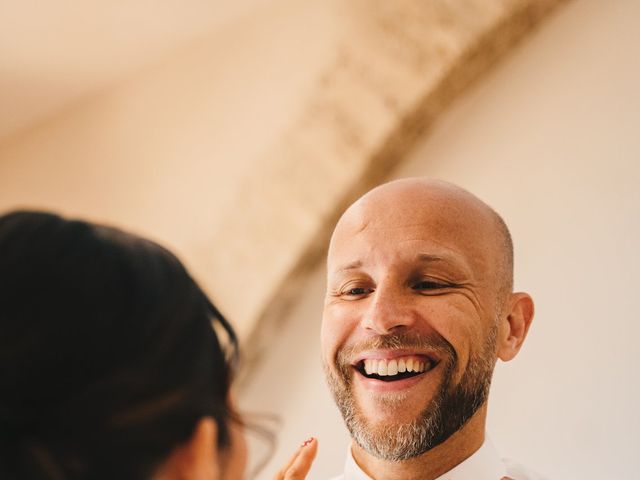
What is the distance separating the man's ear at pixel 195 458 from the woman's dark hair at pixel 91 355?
0.01 metres

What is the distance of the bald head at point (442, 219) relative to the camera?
1.38 metres

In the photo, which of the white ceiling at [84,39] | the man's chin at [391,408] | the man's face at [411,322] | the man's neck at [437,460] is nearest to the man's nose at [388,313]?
the man's face at [411,322]

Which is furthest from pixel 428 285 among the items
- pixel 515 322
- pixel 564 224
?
pixel 564 224

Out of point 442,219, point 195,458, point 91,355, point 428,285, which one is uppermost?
point 442,219

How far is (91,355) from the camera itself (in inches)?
32.3

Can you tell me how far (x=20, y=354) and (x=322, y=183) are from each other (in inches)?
71.6

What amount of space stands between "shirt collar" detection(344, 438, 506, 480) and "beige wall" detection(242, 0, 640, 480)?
319mm

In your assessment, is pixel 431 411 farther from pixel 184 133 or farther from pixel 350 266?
pixel 184 133

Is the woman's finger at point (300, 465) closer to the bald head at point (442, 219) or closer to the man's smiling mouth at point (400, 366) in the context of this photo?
the man's smiling mouth at point (400, 366)

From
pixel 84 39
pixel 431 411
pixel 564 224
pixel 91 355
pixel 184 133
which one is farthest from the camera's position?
pixel 184 133

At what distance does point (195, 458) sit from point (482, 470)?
0.66m

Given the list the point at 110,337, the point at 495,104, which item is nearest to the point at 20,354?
the point at 110,337

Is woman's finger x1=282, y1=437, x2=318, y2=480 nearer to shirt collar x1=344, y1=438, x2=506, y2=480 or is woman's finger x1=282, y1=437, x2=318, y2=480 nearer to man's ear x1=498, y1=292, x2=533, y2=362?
shirt collar x1=344, y1=438, x2=506, y2=480

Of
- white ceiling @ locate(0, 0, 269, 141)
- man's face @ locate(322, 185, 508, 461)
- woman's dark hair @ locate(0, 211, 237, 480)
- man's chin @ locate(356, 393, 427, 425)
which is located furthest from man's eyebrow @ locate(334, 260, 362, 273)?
white ceiling @ locate(0, 0, 269, 141)
